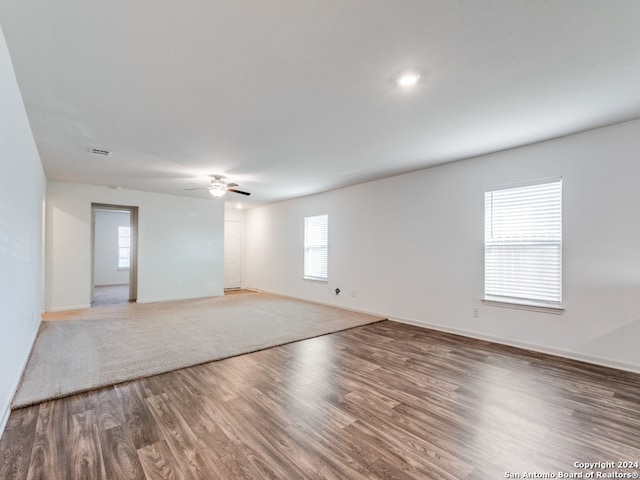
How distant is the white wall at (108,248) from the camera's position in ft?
31.3

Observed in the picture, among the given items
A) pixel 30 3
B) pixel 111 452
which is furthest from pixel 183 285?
pixel 30 3

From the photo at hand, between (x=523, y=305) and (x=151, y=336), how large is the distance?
4.89 meters

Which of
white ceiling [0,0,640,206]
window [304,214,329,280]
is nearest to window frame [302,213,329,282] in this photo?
window [304,214,329,280]

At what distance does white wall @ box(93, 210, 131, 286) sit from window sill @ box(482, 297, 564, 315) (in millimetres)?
10552

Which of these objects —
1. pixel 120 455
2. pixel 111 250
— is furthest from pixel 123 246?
pixel 120 455

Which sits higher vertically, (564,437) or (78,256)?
(78,256)

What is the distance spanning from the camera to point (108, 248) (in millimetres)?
9766

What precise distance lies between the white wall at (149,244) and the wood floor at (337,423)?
451 centimetres

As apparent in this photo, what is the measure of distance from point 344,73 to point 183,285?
6.63m

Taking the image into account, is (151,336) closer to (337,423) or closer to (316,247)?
(337,423)

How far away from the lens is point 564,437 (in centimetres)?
195

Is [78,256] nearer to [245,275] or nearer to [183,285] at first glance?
[183,285]

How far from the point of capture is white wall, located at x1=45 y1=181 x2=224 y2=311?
18.9 ft

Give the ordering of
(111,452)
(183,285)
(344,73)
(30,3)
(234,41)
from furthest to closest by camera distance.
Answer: (183,285) < (344,73) < (234,41) < (111,452) < (30,3)
